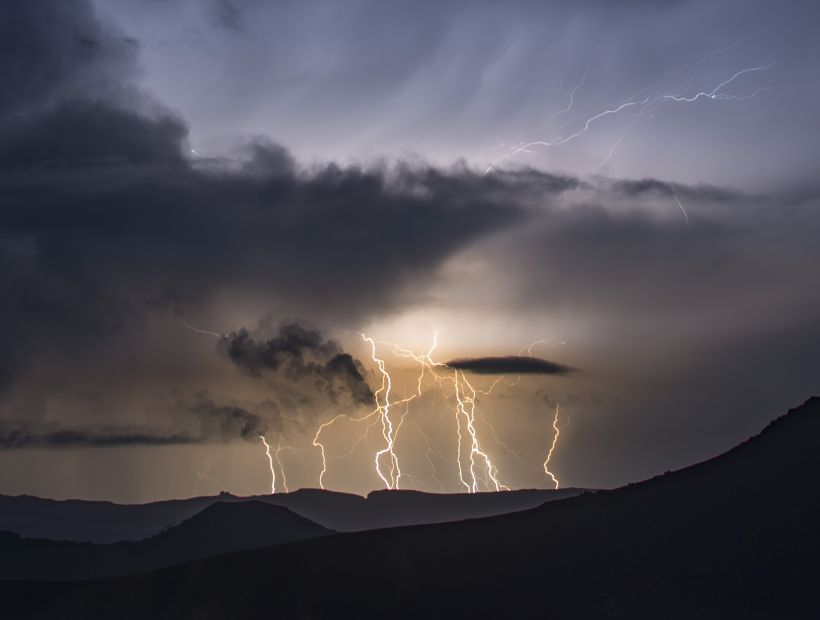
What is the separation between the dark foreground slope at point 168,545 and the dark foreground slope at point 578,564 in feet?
171

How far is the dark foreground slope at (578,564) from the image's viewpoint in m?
50.6

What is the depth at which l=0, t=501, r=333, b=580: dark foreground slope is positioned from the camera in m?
126

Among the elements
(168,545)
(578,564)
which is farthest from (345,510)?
(578,564)

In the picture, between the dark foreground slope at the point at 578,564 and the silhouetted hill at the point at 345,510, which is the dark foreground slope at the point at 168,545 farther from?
the dark foreground slope at the point at 578,564

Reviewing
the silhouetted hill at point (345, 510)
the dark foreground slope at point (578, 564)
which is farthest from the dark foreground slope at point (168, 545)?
the dark foreground slope at point (578, 564)

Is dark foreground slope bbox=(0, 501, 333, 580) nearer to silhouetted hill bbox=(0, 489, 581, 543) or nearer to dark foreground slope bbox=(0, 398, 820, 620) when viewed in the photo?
silhouetted hill bbox=(0, 489, 581, 543)

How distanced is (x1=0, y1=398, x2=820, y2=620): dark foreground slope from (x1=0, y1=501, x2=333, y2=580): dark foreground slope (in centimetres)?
5226

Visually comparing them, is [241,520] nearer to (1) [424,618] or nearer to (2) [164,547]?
(2) [164,547]

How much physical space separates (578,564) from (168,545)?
84.8 m

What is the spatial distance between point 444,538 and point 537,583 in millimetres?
9936

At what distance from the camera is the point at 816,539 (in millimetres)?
51469

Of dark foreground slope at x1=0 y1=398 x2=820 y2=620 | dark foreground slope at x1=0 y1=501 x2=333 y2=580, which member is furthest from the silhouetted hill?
dark foreground slope at x1=0 y1=398 x2=820 y2=620

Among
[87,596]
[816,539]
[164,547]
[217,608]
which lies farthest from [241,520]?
[816,539]

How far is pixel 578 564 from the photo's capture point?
5650 cm
